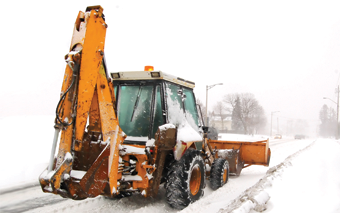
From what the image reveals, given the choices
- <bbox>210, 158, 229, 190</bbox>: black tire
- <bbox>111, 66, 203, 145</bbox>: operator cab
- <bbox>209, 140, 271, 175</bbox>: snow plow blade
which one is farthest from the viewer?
<bbox>209, 140, 271, 175</bbox>: snow plow blade

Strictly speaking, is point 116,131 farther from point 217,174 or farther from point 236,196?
point 217,174

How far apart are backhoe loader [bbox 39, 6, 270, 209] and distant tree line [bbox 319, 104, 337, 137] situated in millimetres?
103673

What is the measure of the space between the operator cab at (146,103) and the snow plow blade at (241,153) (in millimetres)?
2483

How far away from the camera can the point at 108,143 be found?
3.31 meters

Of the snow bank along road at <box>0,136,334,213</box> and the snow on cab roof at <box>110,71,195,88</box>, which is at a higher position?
the snow on cab roof at <box>110,71,195,88</box>

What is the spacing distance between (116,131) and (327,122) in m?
121

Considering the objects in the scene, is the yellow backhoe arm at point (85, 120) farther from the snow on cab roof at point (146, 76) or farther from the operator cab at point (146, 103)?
the snow on cab roof at point (146, 76)

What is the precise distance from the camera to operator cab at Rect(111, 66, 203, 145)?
4316 mm

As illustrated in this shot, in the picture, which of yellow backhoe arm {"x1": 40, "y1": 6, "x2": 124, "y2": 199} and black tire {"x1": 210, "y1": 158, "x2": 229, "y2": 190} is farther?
black tire {"x1": 210, "y1": 158, "x2": 229, "y2": 190}

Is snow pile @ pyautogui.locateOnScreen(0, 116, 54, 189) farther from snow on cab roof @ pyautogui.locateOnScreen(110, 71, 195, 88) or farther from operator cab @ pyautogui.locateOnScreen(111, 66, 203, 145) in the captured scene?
snow on cab roof @ pyautogui.locateOnScreen(110, 71, 195, 88)

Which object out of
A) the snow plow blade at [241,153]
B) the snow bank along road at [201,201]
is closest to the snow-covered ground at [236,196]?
the snow bank along road at [201,201]

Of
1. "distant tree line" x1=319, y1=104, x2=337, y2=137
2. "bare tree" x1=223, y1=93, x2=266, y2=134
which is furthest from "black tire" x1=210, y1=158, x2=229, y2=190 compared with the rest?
"distant tree line" x1=319, y1=104, x2=337, y2=137

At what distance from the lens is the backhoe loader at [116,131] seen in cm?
306

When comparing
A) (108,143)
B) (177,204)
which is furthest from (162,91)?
(177,204)
